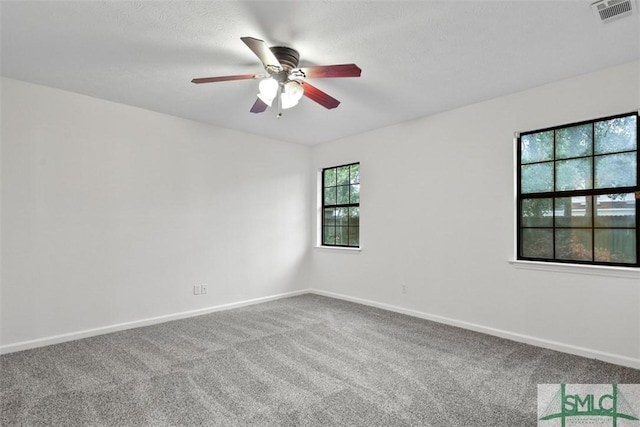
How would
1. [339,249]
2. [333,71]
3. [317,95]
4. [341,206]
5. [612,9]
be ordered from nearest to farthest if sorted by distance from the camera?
[612,9], [333,71], [317,95], [339,249], [341,206]

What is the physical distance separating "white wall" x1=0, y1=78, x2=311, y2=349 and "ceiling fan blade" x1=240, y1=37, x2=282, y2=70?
231 centimetres

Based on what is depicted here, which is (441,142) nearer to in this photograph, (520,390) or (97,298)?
(520,390)

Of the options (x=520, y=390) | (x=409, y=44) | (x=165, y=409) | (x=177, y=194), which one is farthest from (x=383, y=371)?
(x=177, y=194)

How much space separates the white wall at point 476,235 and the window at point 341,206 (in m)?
0.22

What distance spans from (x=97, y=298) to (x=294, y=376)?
94.8 inches

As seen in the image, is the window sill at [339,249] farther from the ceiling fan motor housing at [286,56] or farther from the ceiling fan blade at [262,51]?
the ceiling fan blade at [262,51]

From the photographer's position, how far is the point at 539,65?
9.27ft

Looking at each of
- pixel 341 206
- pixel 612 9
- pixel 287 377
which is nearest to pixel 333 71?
pixel 612 9

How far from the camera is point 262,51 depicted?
2.17 metres

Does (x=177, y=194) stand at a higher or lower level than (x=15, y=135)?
lower

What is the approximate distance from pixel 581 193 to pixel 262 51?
3.06m

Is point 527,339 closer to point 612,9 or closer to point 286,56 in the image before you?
point 612,9

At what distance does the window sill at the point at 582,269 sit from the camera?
2.77 meters

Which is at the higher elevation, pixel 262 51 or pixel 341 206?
pixel 262 51
